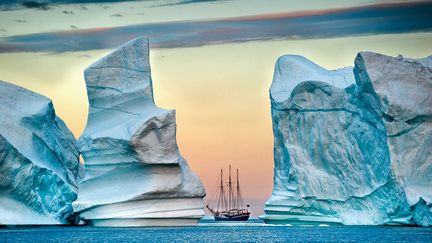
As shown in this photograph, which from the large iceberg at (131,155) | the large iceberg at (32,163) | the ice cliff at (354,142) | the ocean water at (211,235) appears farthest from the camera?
the large iceberg at (32,163)

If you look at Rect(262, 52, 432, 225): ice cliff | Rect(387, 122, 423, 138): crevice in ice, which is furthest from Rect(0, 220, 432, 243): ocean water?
Rect(387, 122, 423, 138): crevice in ice

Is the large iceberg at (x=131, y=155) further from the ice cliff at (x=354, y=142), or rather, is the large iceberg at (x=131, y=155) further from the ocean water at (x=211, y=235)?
the ice cliff at (x=354, y=142)

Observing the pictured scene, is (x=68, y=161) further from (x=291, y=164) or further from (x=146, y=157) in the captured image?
(x=291, y=164)

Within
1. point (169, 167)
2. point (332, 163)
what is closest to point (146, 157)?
point (169, 167)

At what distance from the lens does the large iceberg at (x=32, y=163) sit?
41.4 m

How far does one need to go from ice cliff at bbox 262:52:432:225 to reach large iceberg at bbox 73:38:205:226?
4.06 metres

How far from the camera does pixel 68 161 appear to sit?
45.9 meters

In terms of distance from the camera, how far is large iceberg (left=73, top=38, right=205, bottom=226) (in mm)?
40625

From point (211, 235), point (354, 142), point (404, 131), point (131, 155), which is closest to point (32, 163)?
point (131, 155)

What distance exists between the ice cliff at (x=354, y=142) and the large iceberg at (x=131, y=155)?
406 cm

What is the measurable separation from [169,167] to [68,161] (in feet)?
21.2

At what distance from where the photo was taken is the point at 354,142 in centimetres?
4119

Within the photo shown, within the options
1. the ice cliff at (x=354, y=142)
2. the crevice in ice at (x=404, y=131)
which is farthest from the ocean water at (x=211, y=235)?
the crevice in ice at (x=404, y=131)

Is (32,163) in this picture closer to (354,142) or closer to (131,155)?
(131,155)
